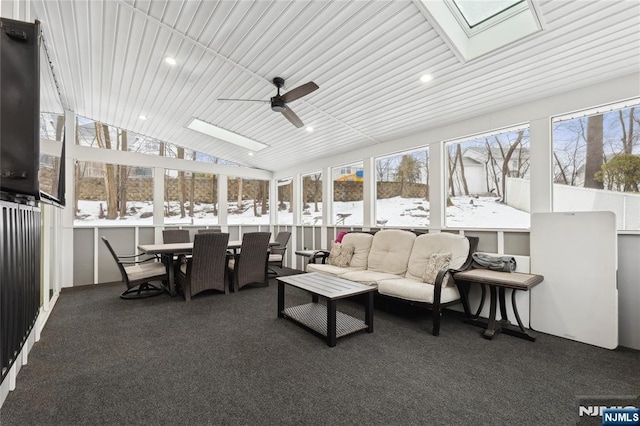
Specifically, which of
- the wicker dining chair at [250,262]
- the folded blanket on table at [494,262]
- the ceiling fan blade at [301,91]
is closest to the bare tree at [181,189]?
the wicker dining chair at [250,262]

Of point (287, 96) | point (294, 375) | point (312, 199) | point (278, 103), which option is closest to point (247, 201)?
point (312, 199)

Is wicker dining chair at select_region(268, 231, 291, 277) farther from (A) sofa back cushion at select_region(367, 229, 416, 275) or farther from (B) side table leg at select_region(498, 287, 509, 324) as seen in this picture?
(B) side table leg at select_region(498, 287, 509, 324)

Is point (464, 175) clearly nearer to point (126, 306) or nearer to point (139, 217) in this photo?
point (126, 306)

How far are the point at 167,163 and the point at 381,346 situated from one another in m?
6.04

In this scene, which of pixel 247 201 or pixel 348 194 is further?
pixel 247 201

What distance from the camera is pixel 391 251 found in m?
4.26

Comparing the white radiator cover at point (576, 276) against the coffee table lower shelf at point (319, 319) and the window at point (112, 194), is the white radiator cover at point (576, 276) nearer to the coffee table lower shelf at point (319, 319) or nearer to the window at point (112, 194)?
the coffee table lower shelf at point (319, 319)

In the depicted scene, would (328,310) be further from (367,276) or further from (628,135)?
(628,135)

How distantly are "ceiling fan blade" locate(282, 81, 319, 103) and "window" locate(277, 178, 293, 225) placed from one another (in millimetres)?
4394

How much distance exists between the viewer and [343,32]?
2641 mm

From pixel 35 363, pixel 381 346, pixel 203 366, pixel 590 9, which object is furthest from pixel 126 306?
→ pixel 590 9

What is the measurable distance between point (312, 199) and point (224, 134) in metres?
2.57

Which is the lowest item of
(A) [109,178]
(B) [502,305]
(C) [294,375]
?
(C) [294,375]

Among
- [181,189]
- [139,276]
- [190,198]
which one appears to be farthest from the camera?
[190,198]
